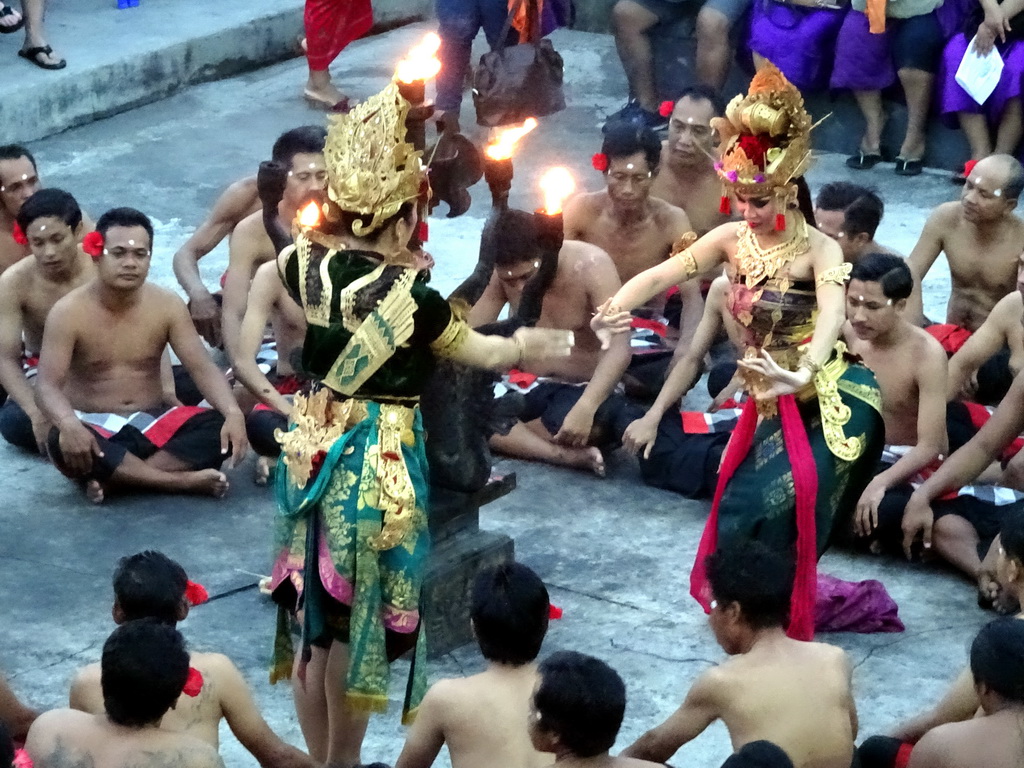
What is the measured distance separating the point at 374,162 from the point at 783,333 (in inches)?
57.9

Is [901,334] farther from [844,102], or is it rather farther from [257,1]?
[257,1]

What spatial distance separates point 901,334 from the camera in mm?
5836

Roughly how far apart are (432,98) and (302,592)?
6.83m

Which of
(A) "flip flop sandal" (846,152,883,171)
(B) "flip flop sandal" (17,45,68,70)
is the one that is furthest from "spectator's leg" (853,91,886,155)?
(B) "flip flop sandal" (17,45,68,70)

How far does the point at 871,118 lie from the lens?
9703mm

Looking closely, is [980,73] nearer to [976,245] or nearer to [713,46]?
[713,46]

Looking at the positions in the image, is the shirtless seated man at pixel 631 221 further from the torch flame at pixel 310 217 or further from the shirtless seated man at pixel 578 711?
the shirtless seated man at pixel 578 711

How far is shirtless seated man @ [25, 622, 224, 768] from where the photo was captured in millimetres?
3523

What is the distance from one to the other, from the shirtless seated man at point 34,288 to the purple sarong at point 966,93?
16.0ft

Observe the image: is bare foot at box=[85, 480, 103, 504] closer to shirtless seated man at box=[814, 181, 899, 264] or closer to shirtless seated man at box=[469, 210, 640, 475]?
shirtless seated man at box=[469, 210, 640, 475]

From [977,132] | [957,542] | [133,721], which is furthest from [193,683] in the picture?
[977,132]

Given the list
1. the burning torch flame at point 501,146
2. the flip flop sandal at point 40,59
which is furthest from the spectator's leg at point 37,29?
the burning torch flame at point 501,146

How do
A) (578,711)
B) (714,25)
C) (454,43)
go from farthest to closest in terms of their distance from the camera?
(454,43)
(714,25)
(578,711)

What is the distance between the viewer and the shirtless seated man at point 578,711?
3.39 metres
